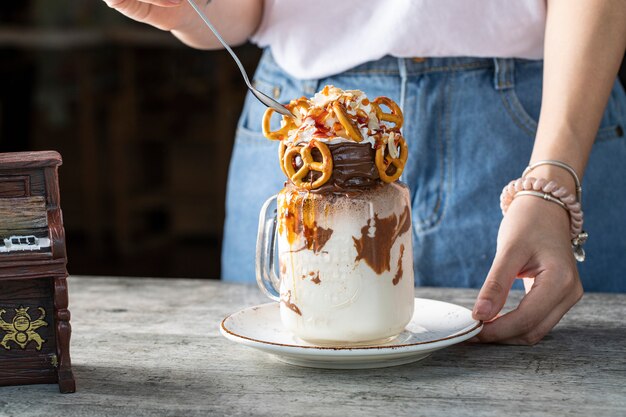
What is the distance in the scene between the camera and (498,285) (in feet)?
3.02

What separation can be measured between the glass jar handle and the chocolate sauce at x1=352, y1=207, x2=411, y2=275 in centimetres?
11

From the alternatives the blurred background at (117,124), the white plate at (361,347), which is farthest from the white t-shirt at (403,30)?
the blurred background at (117,124)

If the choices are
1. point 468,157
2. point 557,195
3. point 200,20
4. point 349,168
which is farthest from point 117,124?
point 349,168

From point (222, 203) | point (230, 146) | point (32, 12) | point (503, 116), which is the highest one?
point (32, 12)

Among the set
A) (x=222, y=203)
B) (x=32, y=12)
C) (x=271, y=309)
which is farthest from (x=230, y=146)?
(x=271, y=309)

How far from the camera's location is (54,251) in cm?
78

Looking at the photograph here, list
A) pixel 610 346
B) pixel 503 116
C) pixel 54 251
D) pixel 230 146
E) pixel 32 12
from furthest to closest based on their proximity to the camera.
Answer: pixel 32 12, pixel 230 146, pixel 503 116, pixel 610 346, pixel 54 251

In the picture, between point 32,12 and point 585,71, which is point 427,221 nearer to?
point 585,71

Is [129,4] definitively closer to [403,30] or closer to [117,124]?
[403,30]

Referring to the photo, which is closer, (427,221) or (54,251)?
(54,251)

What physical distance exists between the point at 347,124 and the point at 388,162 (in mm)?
56

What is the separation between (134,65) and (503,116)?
11.2 feet

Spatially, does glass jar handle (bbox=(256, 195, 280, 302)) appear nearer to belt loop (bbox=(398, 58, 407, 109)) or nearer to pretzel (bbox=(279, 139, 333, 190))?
pretzel (bbox=(279, 139, 333, 190))

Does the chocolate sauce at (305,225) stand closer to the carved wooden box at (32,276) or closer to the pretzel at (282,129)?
the pretzel at (282,129)
